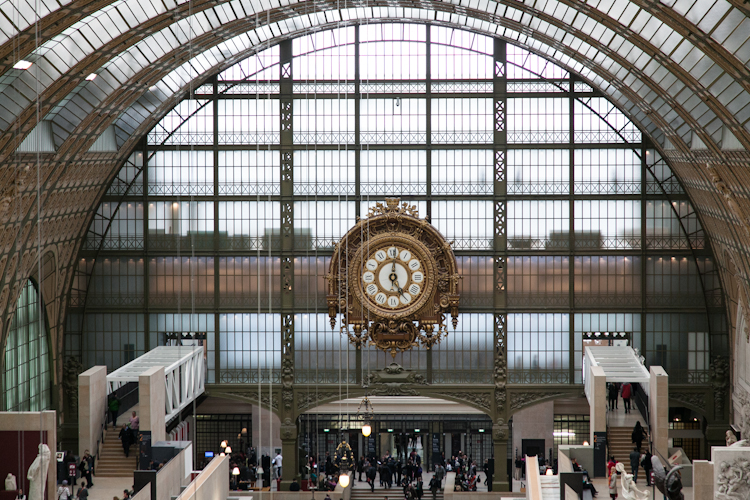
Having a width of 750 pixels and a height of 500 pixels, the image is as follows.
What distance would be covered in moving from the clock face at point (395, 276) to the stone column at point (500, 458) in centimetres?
694

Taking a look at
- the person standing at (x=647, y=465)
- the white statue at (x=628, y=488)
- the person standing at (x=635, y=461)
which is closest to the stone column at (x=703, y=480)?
the white statue at (x=628, y=488)

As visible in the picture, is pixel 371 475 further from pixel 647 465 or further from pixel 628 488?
pixel 628 488

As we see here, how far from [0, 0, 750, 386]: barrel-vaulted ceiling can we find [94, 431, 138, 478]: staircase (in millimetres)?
7161

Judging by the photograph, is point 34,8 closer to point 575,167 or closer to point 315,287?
point 315,287

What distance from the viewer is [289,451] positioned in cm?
4472

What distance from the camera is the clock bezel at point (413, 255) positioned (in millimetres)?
43875

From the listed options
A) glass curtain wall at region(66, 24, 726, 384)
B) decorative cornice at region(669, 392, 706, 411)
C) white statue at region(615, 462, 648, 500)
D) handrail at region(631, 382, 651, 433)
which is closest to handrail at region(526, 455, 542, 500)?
white statue at region(615, 462, 648, 500)

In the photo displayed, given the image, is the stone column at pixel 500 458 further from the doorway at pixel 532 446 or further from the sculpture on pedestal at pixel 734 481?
the sculpture on pedestal at pixel 734 481

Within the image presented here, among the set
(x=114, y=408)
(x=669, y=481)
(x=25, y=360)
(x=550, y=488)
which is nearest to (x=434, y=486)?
(x=550, y=488)

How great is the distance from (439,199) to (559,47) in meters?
8.74

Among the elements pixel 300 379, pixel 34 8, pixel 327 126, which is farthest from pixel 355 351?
pixel 34 8

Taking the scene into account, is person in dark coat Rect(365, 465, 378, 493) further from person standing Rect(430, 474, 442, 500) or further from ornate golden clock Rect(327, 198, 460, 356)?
ornate golden clock Rect(327, 198, 460, 356)

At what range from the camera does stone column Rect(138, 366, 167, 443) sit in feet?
126

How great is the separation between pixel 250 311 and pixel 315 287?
128 inches
